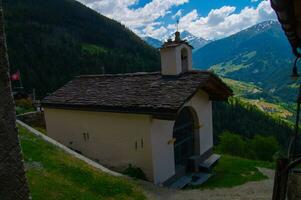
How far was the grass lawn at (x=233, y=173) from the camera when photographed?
17578mm

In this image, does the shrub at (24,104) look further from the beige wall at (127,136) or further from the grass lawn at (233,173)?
the grass lawn at (233,173)

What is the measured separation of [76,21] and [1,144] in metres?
142

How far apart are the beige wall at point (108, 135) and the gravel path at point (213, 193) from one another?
6.23 ft

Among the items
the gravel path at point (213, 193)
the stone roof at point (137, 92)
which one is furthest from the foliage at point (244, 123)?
the gravel path at point (213, 193)

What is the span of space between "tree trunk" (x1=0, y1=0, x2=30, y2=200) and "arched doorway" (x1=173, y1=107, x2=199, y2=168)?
14327mm

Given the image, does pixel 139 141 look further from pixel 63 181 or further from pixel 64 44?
pixel 64 44

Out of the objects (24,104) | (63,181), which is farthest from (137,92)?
(24,104)

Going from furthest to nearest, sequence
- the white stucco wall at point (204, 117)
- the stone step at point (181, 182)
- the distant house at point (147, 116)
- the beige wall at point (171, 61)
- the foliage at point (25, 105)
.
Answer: the foliage at point (25, 105), the white stucco wall at point (204, 117), the beige wall at point (171, 61), the stone step at point (181, 182), the distant house at point (147, 116)

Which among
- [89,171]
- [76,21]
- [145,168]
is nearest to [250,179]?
[145,168]

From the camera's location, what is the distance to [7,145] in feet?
14.3

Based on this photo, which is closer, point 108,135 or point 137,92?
point 137,92

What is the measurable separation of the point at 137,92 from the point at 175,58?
3.06m

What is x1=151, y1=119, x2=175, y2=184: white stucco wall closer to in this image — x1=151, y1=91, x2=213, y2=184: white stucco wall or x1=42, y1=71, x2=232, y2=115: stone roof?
x1=151, y1=91, x2=213, y2=184: white stucco wall

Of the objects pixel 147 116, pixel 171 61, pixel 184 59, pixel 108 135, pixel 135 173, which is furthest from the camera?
pixel 184 59
